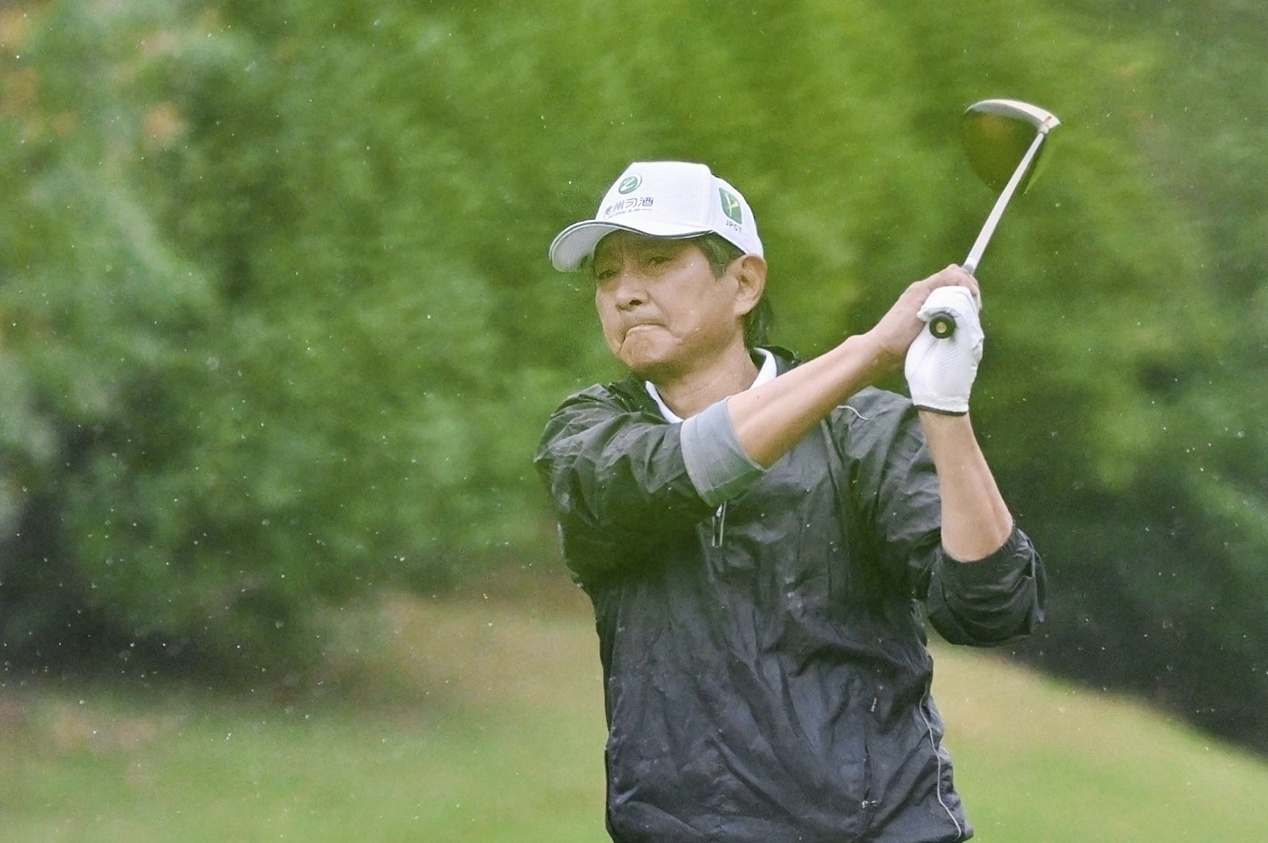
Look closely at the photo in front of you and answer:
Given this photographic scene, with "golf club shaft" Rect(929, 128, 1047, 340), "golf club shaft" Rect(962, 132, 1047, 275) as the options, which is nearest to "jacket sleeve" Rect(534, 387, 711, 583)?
"golf club shaft" Rect(929, 128, 1047, 340)

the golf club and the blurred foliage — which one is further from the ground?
the golf club

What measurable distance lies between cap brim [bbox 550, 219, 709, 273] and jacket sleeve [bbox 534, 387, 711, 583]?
0.27 m

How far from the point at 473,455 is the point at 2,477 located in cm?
159

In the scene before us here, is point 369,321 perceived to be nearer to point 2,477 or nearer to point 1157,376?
point 2,477

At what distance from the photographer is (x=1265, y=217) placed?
6.18 metres

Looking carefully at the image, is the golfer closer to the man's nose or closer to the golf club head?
the man's nose

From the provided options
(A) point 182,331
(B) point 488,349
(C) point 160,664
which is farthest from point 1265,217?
(C) point 160,664

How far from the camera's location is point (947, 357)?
2291 mm

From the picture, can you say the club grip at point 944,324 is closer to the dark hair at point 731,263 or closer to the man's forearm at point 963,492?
the man's forearm at point 963,492

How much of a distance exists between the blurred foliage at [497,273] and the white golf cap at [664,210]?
7.96ft

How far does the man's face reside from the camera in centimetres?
268

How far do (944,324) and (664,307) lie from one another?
0.52 meters

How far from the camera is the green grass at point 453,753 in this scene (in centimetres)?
606

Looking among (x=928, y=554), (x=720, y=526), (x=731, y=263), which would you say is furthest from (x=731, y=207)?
(x=928, y=554)
